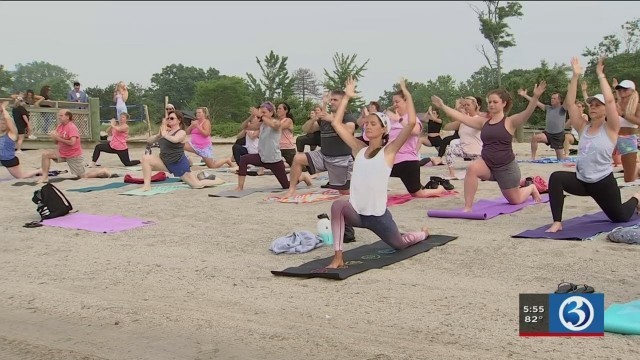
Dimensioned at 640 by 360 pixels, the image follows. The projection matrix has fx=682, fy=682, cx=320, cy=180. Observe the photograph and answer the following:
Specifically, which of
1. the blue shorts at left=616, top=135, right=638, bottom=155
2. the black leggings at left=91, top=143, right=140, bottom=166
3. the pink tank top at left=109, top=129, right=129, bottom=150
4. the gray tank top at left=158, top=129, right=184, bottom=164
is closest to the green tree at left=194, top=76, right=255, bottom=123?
the black leggings at left=91, top=143, right=140, bottom=166

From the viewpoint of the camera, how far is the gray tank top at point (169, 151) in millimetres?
11750

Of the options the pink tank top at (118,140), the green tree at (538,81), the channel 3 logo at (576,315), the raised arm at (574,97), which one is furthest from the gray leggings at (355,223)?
the green tree at (538,81)

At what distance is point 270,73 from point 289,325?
4277 cm

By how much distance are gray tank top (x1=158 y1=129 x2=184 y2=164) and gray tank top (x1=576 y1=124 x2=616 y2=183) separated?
7.07 m

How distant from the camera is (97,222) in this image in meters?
8.79

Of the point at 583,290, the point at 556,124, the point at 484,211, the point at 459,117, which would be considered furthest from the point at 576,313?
the point at 556,124

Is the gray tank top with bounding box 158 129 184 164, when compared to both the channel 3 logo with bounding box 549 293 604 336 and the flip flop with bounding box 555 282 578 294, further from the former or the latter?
the channel 3 logo with bounding box 549 293 604 336

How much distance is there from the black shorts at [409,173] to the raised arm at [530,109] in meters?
1.73

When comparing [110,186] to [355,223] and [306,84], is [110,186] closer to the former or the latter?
[355,223]

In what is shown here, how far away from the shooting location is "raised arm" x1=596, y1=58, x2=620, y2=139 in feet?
21.8

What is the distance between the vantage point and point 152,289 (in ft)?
18.4

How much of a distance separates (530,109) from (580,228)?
1.58 metres

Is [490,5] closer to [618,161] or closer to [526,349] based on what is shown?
[618,161]

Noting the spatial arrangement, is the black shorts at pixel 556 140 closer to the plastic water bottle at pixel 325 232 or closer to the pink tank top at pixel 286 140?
the pink tank top at pixel 286 140
